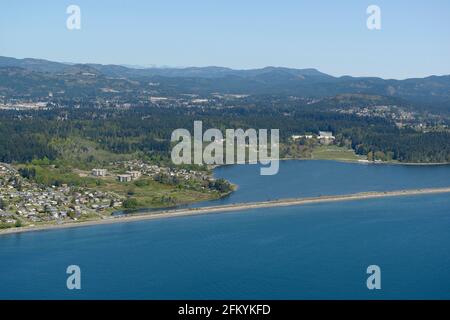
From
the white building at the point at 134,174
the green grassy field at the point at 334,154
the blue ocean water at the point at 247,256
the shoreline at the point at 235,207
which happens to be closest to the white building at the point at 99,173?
the white building at the point at 134,174

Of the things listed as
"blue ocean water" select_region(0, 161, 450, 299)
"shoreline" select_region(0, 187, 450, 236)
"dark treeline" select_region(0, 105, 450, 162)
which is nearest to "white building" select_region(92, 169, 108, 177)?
"dark treeline" select_region(0, 105, 450, 162)

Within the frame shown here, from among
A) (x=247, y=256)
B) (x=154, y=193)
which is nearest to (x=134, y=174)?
(x=154, y=193)

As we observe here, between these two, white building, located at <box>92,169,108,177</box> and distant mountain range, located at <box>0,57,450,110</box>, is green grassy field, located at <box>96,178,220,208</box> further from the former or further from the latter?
distant mountain range, located at <box>0,57,450,110</box>

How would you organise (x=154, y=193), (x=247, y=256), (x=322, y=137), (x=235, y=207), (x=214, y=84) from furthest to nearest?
(x=214, y=84) → (x=322, y=137) → (x=154, y=193) → (x=235, y=207) → (x=247, y=256)

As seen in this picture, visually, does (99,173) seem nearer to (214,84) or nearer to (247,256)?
(247,256)

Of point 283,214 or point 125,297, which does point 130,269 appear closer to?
point 125,297

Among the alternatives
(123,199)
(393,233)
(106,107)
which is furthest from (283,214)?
(106,107)

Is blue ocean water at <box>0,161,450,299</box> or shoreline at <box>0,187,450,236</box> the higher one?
shoreline at <box>0,187,450,236</box>
